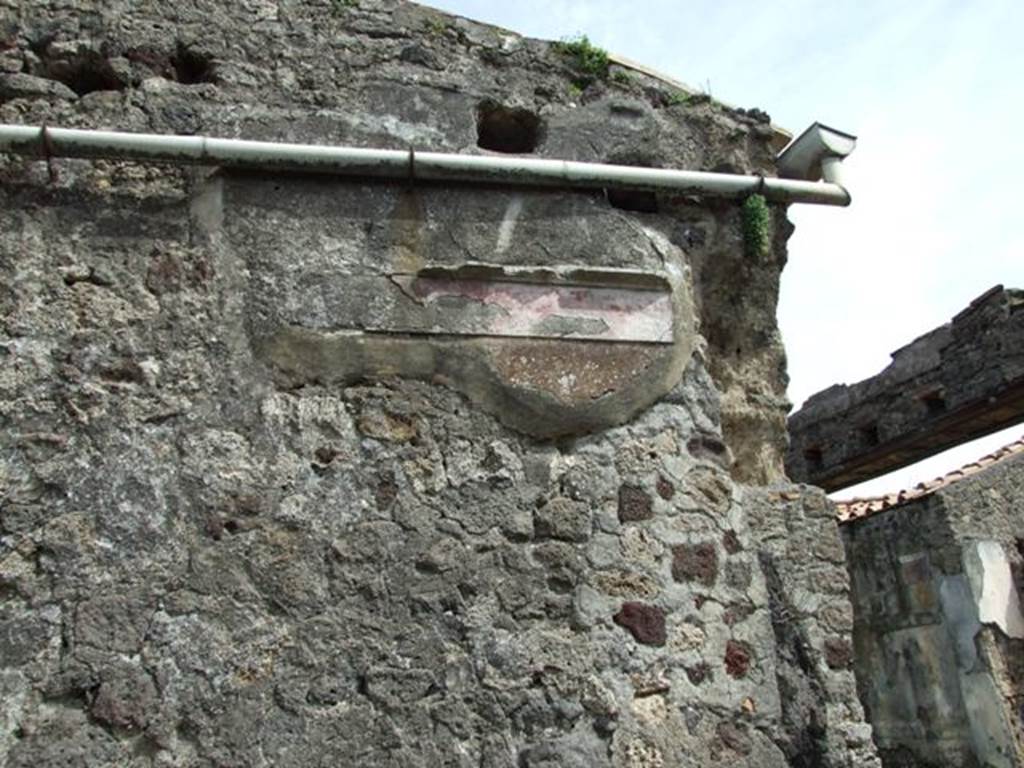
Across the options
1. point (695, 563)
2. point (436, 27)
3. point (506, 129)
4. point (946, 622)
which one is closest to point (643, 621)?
point (695, 563)

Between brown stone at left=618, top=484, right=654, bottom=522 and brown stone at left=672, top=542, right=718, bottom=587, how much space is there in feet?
0.50

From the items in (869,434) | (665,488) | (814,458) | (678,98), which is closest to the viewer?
(665,488)

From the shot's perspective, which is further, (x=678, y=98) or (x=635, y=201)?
(x=678, y=98)

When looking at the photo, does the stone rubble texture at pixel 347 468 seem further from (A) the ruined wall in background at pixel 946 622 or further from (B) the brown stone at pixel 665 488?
(A) the ruined wall in background at pixel 946 622

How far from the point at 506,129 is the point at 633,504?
155 cm

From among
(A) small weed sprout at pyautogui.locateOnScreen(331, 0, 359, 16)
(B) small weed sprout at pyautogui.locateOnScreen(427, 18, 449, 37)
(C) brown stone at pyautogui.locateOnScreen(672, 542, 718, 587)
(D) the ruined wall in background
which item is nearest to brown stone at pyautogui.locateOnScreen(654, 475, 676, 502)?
(C) brown stone at pyautogui.locateOnScreen(672, 542, 718, 587)

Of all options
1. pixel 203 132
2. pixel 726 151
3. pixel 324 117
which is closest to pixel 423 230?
pixel 324 117

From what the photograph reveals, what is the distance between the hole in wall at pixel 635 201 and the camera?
399cm

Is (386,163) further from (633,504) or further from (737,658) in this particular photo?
(737,658)

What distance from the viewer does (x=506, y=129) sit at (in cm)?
405

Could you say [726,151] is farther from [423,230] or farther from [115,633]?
[115,633]

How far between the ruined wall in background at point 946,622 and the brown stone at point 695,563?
584 centimetres

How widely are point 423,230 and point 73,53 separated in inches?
53.6

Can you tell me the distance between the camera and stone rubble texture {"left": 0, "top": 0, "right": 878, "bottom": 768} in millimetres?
2996
